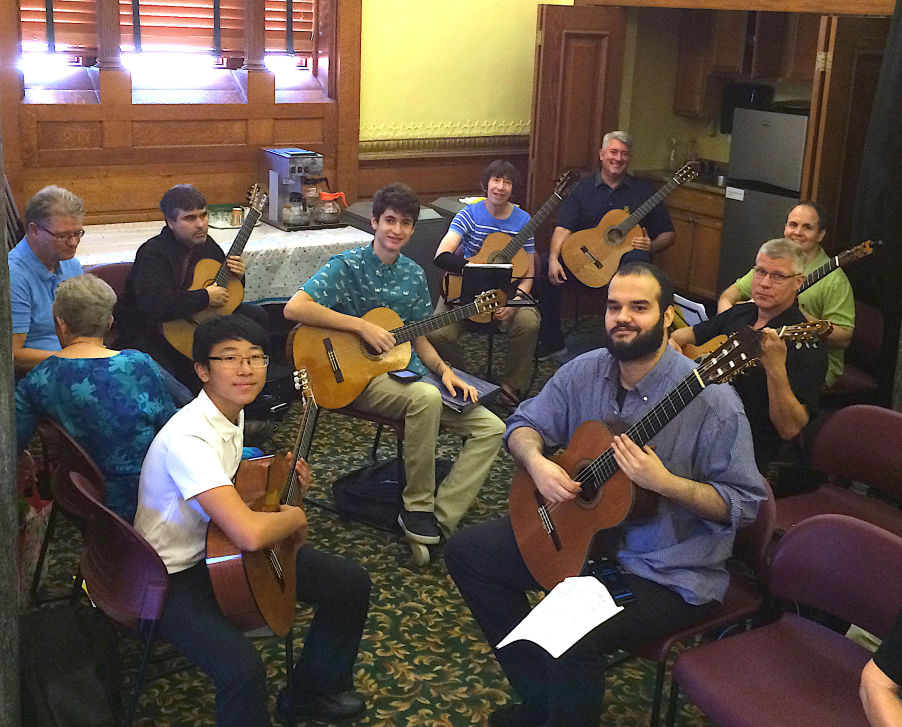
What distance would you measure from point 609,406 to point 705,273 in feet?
14.4

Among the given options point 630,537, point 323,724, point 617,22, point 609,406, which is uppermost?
point 617,22

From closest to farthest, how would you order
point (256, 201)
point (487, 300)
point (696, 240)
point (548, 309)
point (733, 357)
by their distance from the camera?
point (733, 357) → point (487, 300) → point (256, 201) → point (548, 309) → point (696, 240)

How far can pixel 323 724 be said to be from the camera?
2908mm

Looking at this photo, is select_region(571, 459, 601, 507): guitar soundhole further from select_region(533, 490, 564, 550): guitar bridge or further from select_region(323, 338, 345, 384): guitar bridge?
select_region(323, 338, 345, 384): guitar bridge

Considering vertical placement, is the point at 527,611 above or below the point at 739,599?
below

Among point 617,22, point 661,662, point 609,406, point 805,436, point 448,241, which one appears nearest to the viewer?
point 661,662

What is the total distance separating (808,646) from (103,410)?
75.5 inches

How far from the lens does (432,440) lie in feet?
12.4

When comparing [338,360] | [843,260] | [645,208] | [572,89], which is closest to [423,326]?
[338,360]

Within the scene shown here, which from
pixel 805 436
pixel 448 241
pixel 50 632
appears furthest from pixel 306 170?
pixel 50 632

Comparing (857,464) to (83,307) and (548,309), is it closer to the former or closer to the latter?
(83,307)

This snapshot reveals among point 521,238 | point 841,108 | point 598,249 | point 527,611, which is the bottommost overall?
point 527,611

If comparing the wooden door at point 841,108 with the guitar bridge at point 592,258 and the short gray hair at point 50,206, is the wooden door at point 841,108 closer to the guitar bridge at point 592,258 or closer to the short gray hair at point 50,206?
the guitar bridge at point 592,258

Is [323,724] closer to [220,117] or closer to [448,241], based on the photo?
[448,241]
